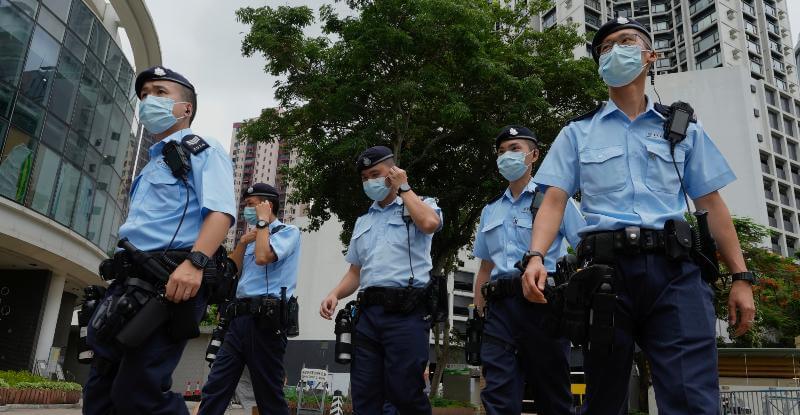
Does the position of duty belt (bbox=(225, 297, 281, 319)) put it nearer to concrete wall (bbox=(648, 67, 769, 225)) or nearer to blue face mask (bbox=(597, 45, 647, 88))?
blue face mask (bbox=(597, 45, 647, 88))

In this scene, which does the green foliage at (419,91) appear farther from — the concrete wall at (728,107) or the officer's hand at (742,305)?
the concrete wall at (728,107)

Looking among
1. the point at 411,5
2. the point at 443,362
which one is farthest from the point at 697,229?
the point at 443,362

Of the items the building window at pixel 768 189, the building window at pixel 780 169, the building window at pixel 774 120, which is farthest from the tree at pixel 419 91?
the building window at pixel 774 120

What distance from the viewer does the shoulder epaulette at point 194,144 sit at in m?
3.18

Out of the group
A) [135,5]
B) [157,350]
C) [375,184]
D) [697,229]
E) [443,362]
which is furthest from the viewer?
[135,5]

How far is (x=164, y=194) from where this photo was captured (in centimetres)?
315

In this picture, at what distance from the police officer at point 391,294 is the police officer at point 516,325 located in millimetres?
453

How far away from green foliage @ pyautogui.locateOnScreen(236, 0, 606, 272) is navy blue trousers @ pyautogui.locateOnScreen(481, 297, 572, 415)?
9.16 meters

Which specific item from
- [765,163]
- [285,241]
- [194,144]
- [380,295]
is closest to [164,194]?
[194,144]

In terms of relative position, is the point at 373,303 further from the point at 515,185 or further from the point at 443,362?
the point at 443,362

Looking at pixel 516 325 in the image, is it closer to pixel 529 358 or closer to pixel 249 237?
pixel 529 358

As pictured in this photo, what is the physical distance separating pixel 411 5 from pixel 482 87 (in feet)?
8.27

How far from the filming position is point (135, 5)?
23141mm

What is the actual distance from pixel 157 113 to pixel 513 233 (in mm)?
2429
